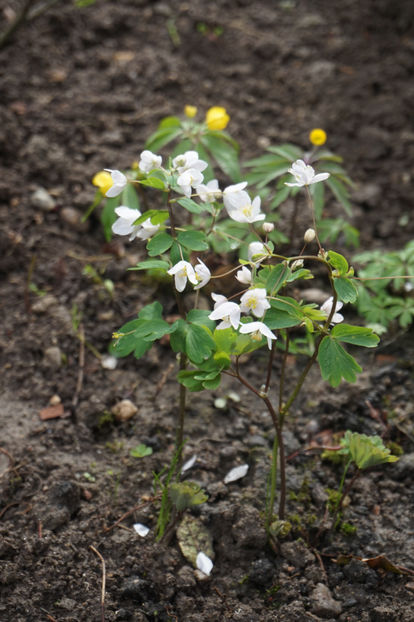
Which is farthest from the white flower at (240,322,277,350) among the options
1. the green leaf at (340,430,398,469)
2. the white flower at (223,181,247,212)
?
the green leaf at (340,430,398,469)

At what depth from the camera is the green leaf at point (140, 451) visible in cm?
197

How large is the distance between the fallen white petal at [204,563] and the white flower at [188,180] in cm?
107

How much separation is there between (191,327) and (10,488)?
33.2 inches

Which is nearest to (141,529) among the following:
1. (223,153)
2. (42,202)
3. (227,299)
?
(227,299)

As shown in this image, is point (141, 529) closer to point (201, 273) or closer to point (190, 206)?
point (201, 273)

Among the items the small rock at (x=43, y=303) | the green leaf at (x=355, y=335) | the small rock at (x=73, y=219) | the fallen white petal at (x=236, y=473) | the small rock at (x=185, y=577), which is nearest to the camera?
the green leaf at (x=355, y=335)

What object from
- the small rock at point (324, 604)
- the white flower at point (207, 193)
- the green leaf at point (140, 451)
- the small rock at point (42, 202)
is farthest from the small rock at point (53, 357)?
the small rock at point (324, 604)

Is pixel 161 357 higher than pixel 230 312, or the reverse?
pixel 230 312

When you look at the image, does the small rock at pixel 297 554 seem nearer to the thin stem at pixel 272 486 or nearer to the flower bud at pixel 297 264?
the thin stem at pixel 272 486

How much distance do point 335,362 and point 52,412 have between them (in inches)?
43.5

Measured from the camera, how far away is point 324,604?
1624 millimetres

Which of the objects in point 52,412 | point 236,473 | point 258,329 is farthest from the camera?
point 52,412

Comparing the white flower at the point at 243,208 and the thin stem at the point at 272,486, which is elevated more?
the white flower at the point at 243,208

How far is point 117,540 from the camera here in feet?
5.76
